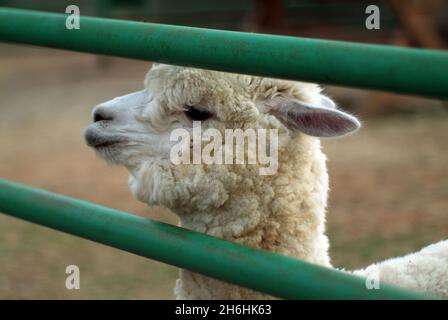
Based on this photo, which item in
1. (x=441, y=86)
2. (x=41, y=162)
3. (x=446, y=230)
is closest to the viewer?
(x=441, y=86)

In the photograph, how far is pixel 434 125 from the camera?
26.8ft

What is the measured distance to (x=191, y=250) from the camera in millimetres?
1653

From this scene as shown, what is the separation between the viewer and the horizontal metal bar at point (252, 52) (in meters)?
1.27

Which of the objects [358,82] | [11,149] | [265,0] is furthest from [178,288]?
[265,0]

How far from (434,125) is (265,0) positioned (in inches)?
154

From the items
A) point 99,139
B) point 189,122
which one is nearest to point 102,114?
point 99,139

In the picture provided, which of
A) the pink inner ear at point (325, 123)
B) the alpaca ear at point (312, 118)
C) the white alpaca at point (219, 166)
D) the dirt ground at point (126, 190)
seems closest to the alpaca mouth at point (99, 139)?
the white alpaca at point (219, 166)

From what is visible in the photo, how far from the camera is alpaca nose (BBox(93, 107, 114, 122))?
228 centimetres

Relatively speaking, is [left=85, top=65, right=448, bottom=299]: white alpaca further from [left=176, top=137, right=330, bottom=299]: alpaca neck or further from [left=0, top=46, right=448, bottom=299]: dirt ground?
[left=0, top=46, right=448, bottom=299]: dirt ground

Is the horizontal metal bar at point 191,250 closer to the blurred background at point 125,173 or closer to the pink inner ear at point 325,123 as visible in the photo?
the pink inner ear at point 325,123

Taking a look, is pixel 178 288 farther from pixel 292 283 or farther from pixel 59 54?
pixel 59 54

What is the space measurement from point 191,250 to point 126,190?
4.93 m

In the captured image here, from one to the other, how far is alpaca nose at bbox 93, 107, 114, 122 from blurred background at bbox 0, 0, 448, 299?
2.35 m

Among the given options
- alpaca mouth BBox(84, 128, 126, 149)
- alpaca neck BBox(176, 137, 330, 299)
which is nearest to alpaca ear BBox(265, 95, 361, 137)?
alpaca neck BBox(176, 137, 330, 299)
